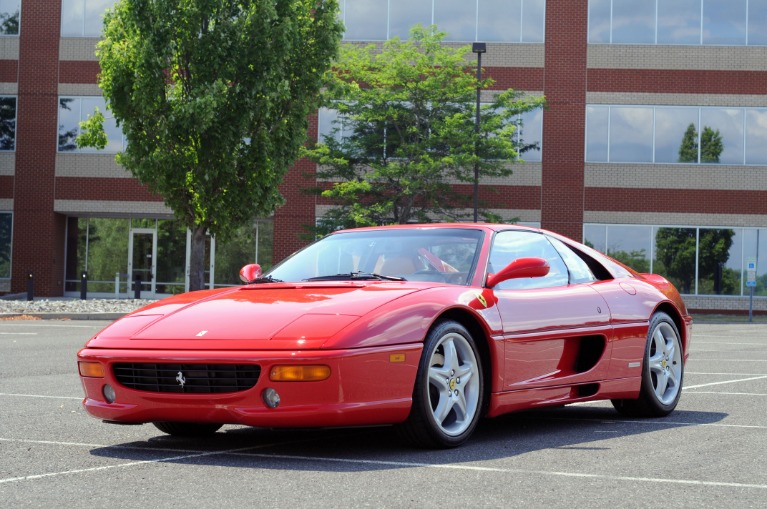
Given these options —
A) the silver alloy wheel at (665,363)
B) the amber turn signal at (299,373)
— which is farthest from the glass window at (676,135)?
the amber turn signal at (299,373)

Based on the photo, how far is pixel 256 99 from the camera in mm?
25031

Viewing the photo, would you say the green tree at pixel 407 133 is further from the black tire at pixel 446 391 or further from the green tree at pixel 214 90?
the black tire at pixel 446 391

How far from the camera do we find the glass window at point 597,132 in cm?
3722

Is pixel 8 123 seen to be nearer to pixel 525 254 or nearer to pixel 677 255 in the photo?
pixel 677 255

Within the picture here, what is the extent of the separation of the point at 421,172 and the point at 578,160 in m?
8.27

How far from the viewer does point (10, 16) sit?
38875mm

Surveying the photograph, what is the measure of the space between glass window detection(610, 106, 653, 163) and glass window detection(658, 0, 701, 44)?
2.44 m

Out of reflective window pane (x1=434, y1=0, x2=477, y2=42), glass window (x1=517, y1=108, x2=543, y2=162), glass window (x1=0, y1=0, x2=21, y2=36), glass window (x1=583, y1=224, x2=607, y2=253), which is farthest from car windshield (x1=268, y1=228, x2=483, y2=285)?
glass window (x1=0, y1=0, x2=21, y2=36)

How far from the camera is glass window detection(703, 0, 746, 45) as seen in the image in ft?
122

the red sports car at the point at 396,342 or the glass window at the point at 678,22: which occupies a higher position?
the glass window at the point at 678,22

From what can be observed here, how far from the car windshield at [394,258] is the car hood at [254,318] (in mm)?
380

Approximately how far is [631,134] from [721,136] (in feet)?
9.41

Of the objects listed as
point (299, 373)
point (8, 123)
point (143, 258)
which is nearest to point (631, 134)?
point (143, 258)

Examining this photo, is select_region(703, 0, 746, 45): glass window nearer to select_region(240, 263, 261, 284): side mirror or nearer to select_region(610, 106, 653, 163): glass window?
select_region(610, 106, 653, 163): glass window
